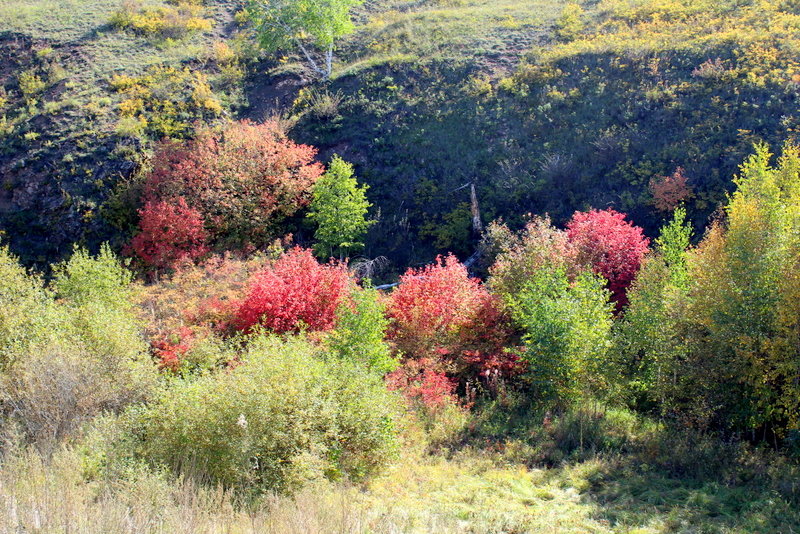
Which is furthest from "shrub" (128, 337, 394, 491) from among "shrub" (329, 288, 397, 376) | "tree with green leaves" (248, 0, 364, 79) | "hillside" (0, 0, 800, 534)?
"tree with green leaves" (248, 0, 364, 79)

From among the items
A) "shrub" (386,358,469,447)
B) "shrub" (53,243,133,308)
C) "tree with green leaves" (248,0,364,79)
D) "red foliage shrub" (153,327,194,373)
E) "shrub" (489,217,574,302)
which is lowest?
"shrub" (386,358,469,447)

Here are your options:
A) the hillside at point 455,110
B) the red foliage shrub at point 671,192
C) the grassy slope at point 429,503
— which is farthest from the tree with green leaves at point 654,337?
the hillside at point 455,110

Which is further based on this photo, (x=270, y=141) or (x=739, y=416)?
(x=270, y=141)

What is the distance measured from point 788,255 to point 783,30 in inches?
1083

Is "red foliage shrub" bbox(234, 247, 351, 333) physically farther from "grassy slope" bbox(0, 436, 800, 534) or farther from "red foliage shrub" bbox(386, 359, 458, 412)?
"grassy slope" bbox(0, 436, 800, 534)

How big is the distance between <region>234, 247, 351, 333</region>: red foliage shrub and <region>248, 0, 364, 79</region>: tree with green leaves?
960 inches

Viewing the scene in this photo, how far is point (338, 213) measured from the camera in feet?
99.8

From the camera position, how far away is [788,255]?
561 inches

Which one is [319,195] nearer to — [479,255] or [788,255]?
[479,255]

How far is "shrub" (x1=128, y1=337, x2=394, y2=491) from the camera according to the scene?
38.4 ft

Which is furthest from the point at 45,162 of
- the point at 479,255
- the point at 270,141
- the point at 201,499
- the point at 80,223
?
the point at 201,499

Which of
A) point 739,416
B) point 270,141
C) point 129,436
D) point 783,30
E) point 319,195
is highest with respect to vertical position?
point 783,30

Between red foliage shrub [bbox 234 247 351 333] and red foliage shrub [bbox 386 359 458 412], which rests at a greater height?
red foliage shrub [bbox 234 247 351 333]

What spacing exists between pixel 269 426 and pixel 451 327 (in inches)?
395
